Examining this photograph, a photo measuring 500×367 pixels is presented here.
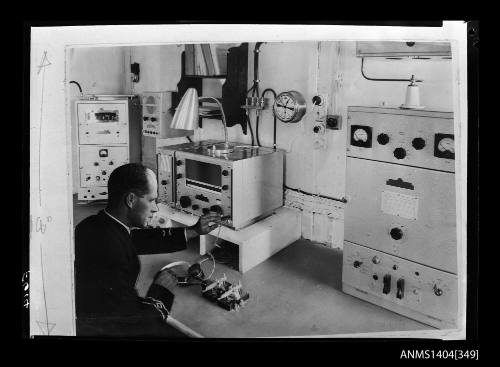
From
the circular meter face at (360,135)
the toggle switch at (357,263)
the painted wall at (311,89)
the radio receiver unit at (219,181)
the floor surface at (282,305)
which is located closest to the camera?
the floor surface at (282,305)

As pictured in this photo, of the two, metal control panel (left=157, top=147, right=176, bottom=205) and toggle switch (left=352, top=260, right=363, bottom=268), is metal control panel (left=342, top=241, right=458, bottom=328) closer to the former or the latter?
toggle switch (left=352, top=260, right=363, bottom=268)

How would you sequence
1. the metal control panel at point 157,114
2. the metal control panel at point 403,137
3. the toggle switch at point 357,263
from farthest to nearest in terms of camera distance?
the metal control panel at point 157,114
the toggle switch at point 357,263
the metal control panel at point 403,137

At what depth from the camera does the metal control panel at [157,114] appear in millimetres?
2438

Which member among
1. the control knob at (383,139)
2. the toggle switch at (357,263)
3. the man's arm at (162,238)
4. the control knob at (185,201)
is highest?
the control knob at (383,139)

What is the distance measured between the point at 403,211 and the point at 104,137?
5.14 ft

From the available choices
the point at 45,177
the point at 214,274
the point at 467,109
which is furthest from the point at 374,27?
the point at 214,274

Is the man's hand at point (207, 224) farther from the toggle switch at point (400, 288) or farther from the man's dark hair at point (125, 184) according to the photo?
the toggle switch at point (400, 288)

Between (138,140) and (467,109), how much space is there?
1848 mm

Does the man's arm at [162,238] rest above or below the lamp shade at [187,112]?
below

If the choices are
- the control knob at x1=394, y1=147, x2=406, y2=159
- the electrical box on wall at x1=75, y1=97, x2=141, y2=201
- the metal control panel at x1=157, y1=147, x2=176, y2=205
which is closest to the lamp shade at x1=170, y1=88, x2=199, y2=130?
the electrical box on wall at x1=75, y1=97, x2=141, y2=201

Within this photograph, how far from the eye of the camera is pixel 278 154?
260cm

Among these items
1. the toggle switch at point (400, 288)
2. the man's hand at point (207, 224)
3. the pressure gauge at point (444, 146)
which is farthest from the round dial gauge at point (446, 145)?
the man's hand at point (207, 224)

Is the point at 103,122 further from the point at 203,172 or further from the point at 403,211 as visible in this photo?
the point at 403,211

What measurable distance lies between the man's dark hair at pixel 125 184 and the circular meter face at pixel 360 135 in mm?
887
